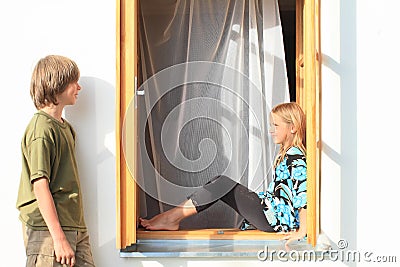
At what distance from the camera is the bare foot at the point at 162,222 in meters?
3.27

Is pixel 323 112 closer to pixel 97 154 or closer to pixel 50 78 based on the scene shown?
pixel 97 154

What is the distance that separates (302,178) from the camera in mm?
3193

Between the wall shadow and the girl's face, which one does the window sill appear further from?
the girl's face

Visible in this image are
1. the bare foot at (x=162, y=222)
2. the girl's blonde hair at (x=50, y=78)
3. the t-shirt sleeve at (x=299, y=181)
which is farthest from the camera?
the bare foot at (x=162, y=222)

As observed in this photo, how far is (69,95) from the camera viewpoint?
2928mm

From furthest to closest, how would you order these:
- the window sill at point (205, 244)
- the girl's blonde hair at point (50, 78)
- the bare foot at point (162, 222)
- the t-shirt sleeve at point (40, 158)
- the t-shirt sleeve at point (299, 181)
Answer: the bare foot at point (162, 222) → the t-shirt sleeve at point (299, 181) → the window sill at point (205, 244) → the girl's blonde hair at point (50, 78) → the t-shirt sleeve at point (40, 158)

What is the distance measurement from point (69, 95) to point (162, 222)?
733mm

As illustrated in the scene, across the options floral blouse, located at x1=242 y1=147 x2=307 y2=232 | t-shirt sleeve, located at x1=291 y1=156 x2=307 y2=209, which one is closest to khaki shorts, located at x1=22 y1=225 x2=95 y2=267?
floral blouse, located at x1=242 y1=147 x2=307 y2=232

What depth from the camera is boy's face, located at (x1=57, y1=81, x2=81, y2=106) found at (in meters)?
2.91

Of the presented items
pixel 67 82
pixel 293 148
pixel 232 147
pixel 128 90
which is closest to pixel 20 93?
pixel 67 82

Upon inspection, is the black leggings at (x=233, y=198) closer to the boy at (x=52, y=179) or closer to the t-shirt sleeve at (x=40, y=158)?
the boy at (x=52, y=179)

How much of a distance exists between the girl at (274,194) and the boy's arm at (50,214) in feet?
1.90
